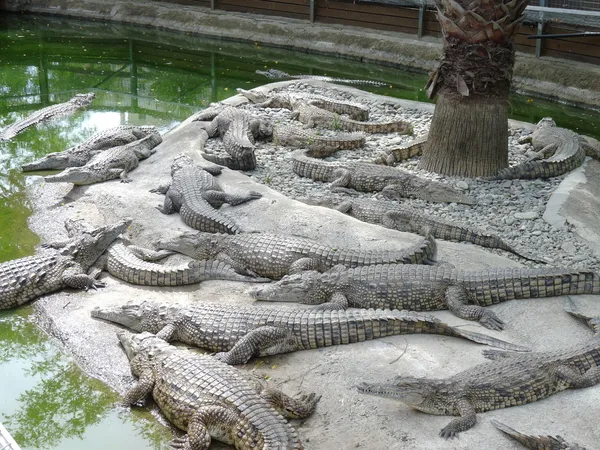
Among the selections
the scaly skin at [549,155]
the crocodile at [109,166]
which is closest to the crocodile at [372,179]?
the scaly skin at [549,155]

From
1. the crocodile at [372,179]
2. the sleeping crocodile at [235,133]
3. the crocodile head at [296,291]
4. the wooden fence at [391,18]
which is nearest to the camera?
the crocodile head at [296,291]

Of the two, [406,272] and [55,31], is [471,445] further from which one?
[55,31]

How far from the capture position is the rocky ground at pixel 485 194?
702 centimetres

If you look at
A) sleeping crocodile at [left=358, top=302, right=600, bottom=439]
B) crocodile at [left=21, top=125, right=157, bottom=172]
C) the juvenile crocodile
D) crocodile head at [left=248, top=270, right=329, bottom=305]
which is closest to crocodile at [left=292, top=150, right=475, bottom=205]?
the juvenile crocodile

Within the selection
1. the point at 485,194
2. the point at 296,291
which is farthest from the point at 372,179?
the point at 296,291

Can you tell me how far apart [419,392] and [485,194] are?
4.20 metres

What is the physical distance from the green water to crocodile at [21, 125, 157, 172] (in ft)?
1.32

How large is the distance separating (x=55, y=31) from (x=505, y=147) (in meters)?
14.1

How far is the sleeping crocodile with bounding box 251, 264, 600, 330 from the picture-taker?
584cm

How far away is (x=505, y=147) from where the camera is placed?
29.1ft

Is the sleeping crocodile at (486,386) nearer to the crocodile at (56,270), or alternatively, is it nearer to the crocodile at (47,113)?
the crocodile at (56,270)

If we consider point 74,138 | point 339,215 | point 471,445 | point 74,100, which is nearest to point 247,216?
point 339,215

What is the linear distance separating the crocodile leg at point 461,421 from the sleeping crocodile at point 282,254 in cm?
199

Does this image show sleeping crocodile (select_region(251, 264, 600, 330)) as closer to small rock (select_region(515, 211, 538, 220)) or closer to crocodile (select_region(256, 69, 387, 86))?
small rock (select_region(515, 211, 538, 220))
